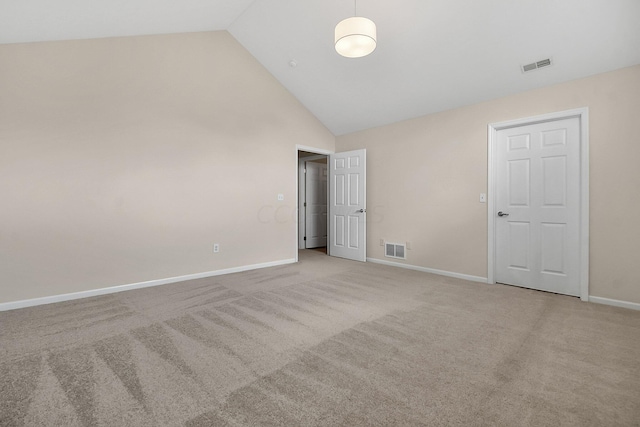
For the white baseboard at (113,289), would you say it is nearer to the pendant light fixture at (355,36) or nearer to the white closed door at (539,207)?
the pendant light fixture at (355,36)

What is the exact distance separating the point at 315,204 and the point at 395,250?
2.78 m

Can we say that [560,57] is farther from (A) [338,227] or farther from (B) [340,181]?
(A) [338,227]

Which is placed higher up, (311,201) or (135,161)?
(135,161)

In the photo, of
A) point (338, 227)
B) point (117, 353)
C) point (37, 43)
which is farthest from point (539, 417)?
point (37, 43)

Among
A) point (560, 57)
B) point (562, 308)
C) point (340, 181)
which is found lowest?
point (562, 308)

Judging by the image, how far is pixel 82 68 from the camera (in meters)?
3.17

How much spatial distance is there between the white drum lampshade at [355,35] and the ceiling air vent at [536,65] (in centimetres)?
189

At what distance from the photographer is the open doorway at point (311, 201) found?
687 centimetres

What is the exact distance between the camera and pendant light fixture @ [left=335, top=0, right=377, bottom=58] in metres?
2.54

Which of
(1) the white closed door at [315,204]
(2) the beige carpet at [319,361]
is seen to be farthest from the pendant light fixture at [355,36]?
(1) the white closed door at [315,204]

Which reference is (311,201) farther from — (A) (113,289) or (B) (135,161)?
(A) (113,289)

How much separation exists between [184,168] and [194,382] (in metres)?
2.97

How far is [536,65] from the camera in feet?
10.3

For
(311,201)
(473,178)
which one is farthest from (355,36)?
(311,201)
